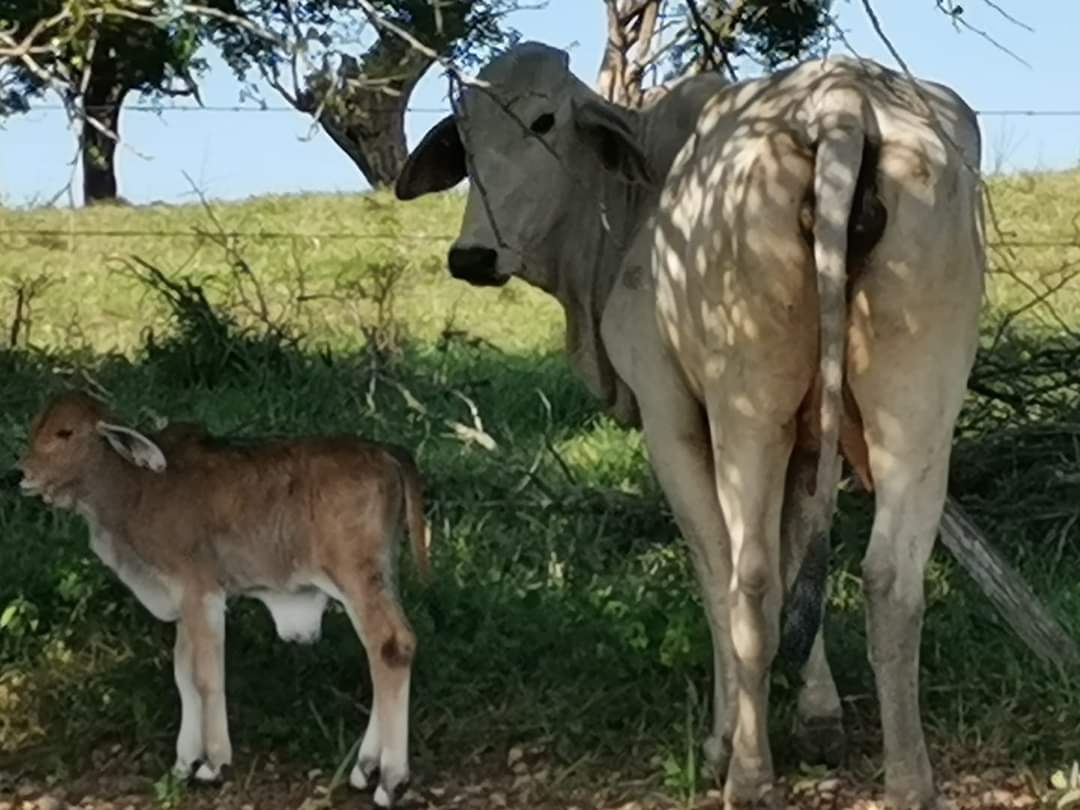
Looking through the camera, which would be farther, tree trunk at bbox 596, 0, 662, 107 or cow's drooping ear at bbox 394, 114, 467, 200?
tree trunk at bbox 596, 0, 662, 107

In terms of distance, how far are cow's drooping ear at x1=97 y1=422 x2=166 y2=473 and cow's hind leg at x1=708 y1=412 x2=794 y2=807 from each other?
54.8 inches

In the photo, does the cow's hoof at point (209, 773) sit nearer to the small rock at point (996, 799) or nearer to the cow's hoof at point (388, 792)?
the cow's hoof at point (388, 792)

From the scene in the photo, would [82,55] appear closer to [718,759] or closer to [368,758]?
[368,758]

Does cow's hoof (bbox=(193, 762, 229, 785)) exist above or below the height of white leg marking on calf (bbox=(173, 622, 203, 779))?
below

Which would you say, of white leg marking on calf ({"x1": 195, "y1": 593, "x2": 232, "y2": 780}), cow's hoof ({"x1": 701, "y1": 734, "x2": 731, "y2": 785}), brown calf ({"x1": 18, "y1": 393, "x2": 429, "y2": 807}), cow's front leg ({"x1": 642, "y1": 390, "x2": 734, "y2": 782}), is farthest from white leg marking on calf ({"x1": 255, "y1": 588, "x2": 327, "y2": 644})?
cow's hoof ({"x1": 701, "y1": 734, "x2": 731, "y2": 785})

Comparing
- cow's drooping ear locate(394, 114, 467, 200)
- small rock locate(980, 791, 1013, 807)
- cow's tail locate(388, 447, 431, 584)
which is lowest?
small rock locate(980, 791, 1013, 807)

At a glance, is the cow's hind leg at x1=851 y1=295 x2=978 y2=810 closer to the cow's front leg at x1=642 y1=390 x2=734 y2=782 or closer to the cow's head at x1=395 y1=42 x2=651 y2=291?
the cow's front leg at x1=642 y1=390 x2=734 y2=782

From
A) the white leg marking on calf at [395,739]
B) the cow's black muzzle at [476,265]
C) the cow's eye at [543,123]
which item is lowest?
the white leg marking on calf at [395,739]

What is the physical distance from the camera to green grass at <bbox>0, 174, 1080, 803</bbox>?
5738 millimetres

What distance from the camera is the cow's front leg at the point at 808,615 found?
4.71 meters

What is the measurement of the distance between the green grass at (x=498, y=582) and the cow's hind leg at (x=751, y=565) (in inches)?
13.7

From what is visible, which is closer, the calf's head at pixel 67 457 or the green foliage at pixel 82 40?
the green foliage at pixel 82 40

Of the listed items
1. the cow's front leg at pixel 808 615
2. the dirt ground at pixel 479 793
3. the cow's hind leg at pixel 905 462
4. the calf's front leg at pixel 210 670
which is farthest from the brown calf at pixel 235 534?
the cow's hind leg at pixel 905 462

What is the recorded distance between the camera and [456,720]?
5773 millimetres
